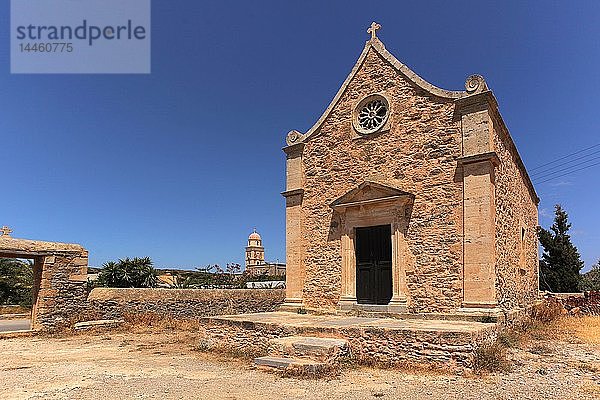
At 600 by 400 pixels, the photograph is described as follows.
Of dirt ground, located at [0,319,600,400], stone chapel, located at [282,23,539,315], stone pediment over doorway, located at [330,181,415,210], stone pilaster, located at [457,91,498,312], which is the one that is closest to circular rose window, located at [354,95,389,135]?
stone chapel, located at [282,23,539,315]

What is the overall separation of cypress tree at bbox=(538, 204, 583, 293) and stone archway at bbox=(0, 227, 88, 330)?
26.3 metres

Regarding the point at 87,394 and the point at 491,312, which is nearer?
the point at 87,394

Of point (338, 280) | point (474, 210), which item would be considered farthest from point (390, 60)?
point (338, 280)

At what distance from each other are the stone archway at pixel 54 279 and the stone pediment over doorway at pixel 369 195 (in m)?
9.07

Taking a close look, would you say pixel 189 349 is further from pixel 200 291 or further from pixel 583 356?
pixel 583 356

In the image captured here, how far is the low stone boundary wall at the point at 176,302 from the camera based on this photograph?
53.8 ft

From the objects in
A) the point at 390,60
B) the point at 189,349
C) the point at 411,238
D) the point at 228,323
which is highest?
the point at 390,60

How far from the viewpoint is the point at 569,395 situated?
22.1 ft

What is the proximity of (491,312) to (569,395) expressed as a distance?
3810 mm

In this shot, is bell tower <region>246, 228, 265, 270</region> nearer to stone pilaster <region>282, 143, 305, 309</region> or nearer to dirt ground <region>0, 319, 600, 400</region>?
stone pilaster <region>282, 143, 305, 309</region>

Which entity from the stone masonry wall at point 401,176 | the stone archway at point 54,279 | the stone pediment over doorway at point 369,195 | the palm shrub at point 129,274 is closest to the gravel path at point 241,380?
the stone masonry wall at point 401,176

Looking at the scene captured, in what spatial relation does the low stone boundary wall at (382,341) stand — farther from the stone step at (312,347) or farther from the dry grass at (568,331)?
the dry grass at (568,331)

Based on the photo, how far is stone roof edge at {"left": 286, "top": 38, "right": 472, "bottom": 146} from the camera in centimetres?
1173

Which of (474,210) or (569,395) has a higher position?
(474,210)
